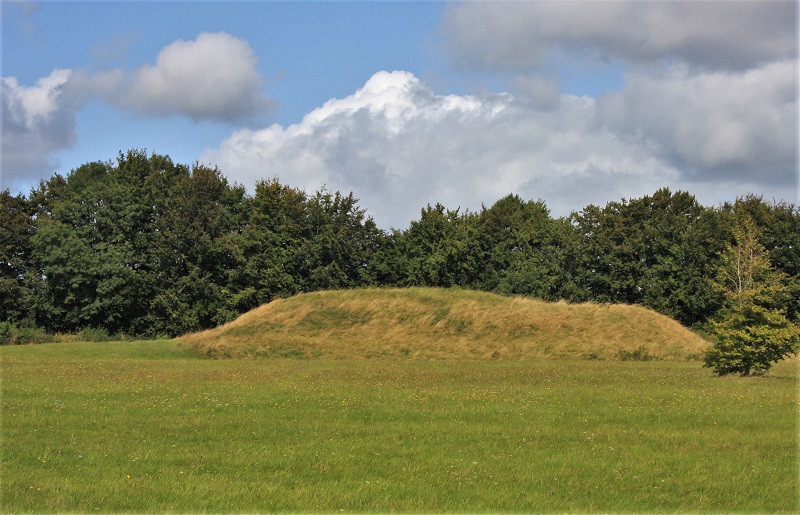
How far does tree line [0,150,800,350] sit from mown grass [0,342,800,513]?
43424 millimetres

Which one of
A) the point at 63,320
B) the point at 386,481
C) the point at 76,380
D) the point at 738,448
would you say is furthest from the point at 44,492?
the point at 63,320

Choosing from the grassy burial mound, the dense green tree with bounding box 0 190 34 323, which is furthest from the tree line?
the grassy burial mound

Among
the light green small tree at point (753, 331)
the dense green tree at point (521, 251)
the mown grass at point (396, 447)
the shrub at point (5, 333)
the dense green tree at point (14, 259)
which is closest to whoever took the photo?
the mown grass at point (396, 447)

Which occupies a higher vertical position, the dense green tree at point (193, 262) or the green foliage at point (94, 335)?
the dense green tree at point (193, 262)

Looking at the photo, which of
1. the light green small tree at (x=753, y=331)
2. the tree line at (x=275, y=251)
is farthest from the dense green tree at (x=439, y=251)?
the light green small tree at (x=753, y=331)

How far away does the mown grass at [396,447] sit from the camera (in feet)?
35.1

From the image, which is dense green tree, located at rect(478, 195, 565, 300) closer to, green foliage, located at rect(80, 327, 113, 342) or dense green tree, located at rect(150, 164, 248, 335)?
dense green tree, located at rect(150, 164, 248, 335)

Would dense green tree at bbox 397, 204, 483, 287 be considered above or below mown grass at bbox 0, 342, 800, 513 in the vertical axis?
above

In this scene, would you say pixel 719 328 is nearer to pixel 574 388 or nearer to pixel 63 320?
pixel 574 388

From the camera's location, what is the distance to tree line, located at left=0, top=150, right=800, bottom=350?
66.1 meters

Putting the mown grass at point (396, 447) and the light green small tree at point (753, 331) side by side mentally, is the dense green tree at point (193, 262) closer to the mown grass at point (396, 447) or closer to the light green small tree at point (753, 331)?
the mown grass at point (396, 447)

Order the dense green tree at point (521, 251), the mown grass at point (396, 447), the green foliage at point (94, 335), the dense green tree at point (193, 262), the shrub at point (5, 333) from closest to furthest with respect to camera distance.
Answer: the mown grass at point (396, 447) < the shrub at point (5, 333) < the green foliage at point (94, 335) < the dense green tree at point (193, 262) < the dense green tree at point (521, 251)

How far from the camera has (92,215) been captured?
68562 mm

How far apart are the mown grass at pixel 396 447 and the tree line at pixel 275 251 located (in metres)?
43.4
